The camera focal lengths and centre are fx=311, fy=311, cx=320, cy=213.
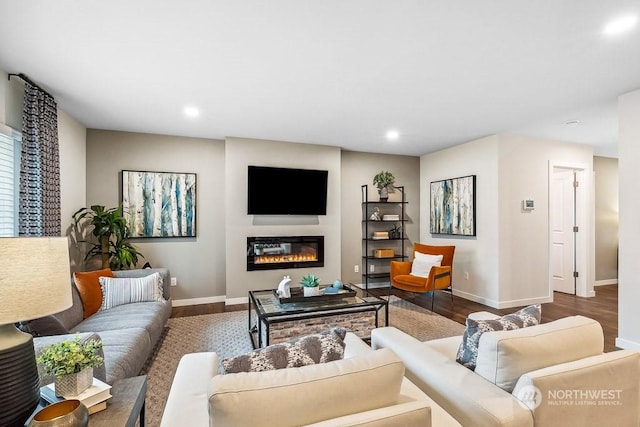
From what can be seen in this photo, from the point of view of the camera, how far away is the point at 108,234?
12.6 feet

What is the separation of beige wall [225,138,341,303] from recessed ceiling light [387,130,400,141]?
0.92 m

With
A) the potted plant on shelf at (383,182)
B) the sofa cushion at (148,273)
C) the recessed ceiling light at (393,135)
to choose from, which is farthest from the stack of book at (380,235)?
the sofa cushion at (148,273)

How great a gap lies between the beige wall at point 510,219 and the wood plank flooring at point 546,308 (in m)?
0.22

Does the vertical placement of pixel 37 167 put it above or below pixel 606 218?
above

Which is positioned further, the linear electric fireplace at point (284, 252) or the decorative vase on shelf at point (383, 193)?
the decorative vase on shelf at point (383, 193)

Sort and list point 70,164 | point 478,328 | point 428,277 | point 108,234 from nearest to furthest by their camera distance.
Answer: point 478,328 → point 70,164 → point 108,234 → point 428,277

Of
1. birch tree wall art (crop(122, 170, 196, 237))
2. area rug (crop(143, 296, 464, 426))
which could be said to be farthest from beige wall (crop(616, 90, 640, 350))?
birch tree wall art (crop(122, 170, 196, 237))

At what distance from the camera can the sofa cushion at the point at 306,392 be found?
2.88 ft

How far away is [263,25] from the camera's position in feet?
6.44

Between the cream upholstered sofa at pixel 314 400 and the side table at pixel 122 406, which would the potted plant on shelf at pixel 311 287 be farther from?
the cream upholstered sofa at pixel 314 400

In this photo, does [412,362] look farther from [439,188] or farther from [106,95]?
[439,188]

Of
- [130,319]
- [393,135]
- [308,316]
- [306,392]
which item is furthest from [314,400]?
[393,135]

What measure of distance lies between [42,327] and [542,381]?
2802mm

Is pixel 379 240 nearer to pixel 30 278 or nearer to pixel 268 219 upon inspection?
pixel 268 219
